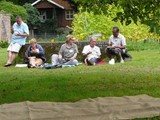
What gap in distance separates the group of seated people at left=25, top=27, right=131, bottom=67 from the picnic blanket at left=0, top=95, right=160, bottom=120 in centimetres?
687

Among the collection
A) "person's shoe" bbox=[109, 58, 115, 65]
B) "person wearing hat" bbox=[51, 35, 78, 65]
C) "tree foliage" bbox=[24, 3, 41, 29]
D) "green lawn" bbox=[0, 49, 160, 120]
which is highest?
"tree foliage" bbox=[24, 3, 41, 29]

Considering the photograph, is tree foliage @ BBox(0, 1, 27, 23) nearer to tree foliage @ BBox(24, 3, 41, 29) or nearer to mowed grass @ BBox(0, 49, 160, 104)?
tree foliage @ BBox(24, 3, 41, 29)

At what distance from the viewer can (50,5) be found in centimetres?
5794

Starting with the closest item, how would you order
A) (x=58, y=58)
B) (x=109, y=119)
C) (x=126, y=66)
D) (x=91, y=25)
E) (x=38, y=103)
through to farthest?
1. (x=109, y=119)
2. (x=38, y=103)
3. (x=126, y=66)
4. (x=58, y=58)
5. (x=91, y=25)

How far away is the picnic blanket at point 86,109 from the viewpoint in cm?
682

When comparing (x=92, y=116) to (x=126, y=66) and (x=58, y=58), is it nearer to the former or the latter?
(x=126, y=66)

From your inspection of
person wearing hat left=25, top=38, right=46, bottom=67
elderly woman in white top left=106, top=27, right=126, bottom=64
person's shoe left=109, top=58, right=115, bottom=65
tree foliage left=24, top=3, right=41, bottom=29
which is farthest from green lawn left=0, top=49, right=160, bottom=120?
tree foliage left=24, top=3, right=41, bottom=29

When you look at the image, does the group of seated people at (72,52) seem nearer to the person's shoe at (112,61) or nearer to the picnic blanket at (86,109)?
the person's shoe at (112,61)

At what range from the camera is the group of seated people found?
48.4 feet

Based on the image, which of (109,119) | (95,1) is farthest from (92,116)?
(95,1)

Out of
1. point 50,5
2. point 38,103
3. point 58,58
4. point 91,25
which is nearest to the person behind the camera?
point 38,103

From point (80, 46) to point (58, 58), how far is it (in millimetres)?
1920

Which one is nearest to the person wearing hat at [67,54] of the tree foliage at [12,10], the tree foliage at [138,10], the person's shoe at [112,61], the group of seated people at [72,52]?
the group of seated people at [72,52]

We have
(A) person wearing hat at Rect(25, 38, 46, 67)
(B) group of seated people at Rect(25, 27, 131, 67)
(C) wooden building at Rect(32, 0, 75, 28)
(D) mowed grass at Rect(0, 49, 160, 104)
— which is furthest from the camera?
(C) wooden building at Rect(32, 0, 75, 28)
